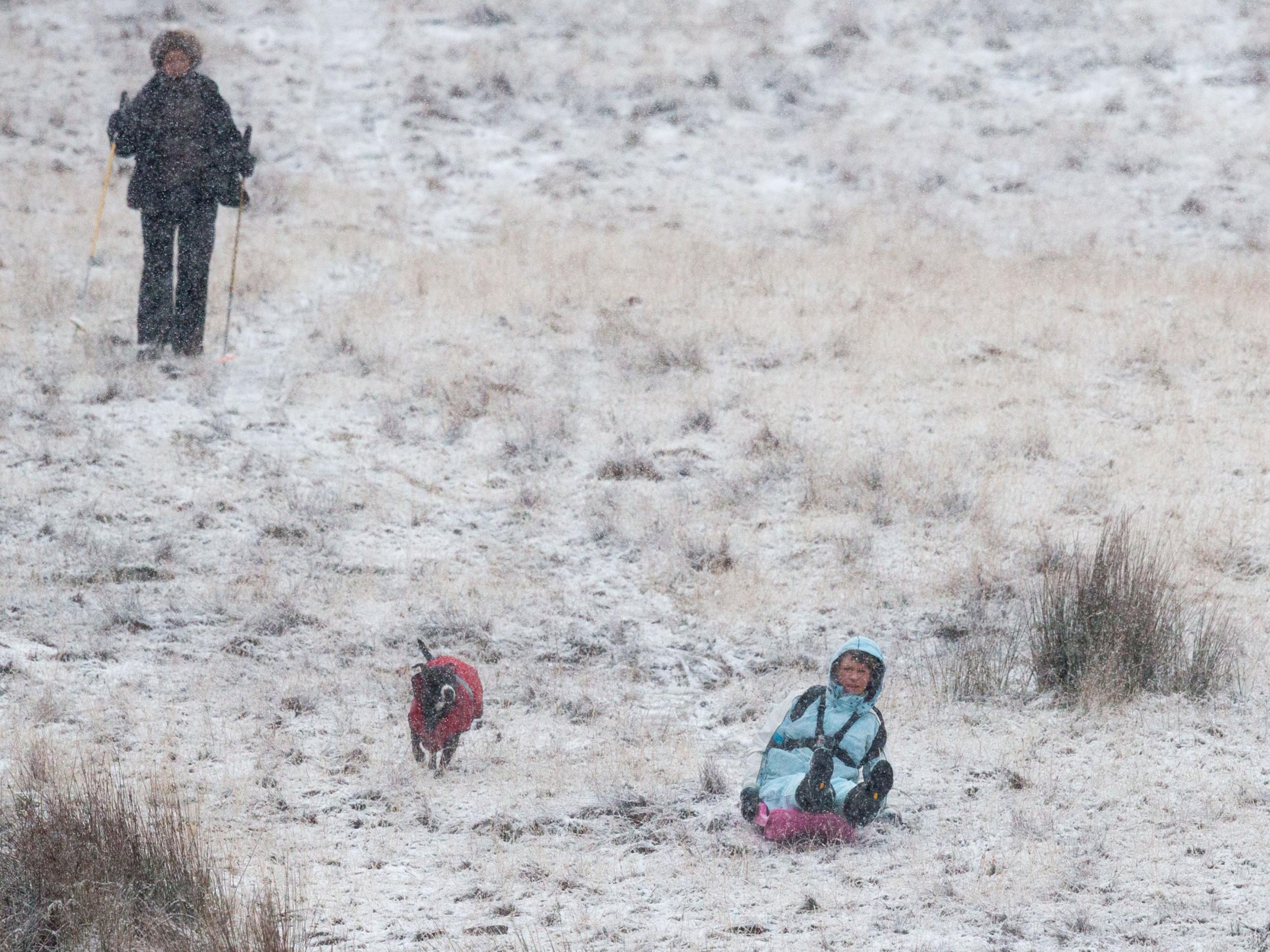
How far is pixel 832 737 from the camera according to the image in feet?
15.8

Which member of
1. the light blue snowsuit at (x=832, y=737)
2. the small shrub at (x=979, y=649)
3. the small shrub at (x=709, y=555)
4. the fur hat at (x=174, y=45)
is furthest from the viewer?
the fur hat at (x=174, y=45)

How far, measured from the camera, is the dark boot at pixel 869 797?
14.9ft

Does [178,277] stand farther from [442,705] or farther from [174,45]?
[442,705]

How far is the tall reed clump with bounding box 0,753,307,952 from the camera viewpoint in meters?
3.65

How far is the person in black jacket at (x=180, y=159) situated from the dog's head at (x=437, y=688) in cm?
496

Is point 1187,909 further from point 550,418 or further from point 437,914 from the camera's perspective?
point 550,418

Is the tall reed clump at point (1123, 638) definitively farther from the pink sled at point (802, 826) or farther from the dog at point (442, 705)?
the dog at point (442, 705)

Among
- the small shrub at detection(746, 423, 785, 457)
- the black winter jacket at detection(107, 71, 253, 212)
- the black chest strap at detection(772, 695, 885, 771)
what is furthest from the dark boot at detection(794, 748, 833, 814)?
the black winter jacket at detection(107, 71, 253, 212)

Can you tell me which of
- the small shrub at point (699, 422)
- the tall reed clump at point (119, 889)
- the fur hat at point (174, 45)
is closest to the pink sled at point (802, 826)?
the tall reed clump at point (119, 889)

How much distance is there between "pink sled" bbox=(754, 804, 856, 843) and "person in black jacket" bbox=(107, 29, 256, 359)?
607 cm

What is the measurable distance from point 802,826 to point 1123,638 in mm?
2034

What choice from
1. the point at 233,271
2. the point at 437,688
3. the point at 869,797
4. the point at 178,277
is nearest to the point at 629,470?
the point at 233,271

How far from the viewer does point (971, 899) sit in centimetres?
419

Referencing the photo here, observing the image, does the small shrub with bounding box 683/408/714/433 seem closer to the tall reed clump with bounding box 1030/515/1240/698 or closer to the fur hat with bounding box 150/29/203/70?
the tall reed clump with bounding box 1030/515/1240/698
